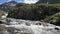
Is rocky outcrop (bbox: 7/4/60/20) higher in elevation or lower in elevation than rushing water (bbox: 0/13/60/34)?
lower

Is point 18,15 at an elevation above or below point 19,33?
A: below

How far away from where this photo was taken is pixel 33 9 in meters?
103

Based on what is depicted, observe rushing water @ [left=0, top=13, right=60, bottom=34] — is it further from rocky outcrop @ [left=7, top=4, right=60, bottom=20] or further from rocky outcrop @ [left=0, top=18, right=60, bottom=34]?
rocky outcrop @ [left=7, top=4, right=60, bottom=20]

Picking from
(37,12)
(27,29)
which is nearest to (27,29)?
(27,29)

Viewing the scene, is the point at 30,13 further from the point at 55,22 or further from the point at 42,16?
the point at 55,22

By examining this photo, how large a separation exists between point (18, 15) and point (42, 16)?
79.9 feet

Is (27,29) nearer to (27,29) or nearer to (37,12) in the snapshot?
(27,29)

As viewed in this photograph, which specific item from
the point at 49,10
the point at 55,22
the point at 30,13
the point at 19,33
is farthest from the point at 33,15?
the point at 19,33

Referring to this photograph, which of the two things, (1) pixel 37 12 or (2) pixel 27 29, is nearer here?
(2) pixel 27 29

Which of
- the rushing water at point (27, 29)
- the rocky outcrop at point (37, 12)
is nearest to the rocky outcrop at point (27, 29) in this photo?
the rushing water at point (27, 29)

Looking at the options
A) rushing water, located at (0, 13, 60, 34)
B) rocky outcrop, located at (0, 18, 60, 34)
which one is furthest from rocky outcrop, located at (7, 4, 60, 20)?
rocky outcrop, located at (0, 18, 60, 34)

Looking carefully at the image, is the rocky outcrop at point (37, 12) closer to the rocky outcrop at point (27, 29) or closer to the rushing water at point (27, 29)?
the rushing water at point (27, 29)

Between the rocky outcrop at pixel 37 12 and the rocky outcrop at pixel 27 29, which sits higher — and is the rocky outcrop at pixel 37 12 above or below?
below

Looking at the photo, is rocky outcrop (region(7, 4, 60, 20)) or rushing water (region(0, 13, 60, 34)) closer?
rushing water (region(0, 13, 60, 34))
